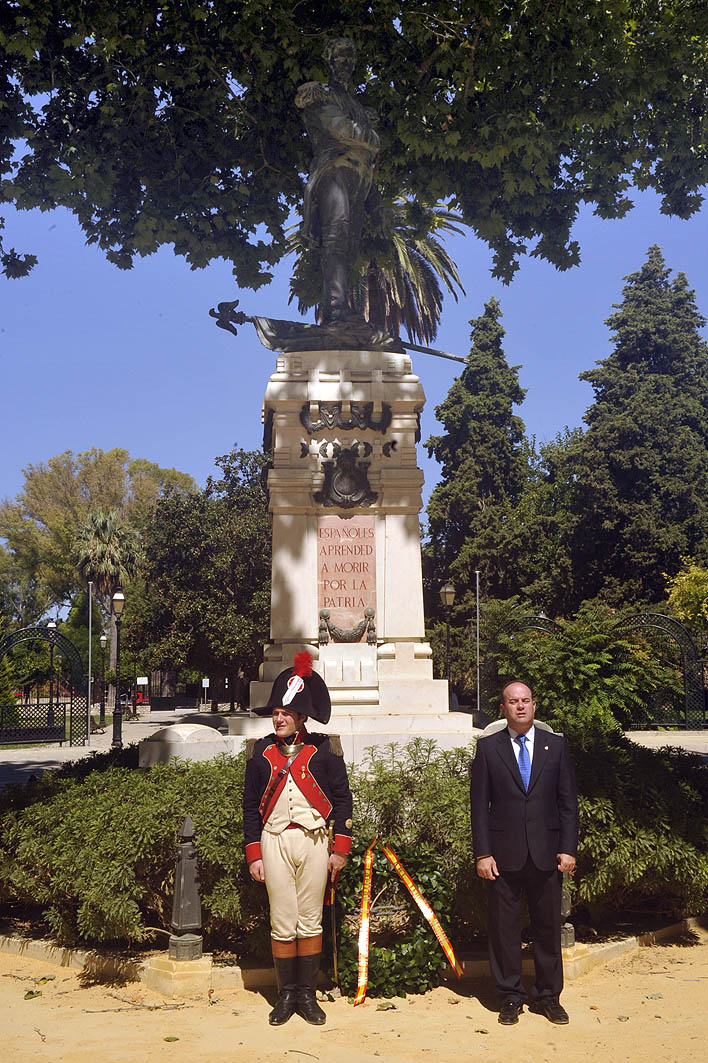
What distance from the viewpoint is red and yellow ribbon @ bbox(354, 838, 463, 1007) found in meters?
5.76

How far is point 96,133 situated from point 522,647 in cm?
1406

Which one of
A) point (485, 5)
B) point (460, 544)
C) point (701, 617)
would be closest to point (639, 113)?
point (485, 5)

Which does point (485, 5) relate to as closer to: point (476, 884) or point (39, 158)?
point (39, 158)

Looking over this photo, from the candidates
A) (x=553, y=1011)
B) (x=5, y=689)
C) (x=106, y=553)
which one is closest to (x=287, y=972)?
(x=553, y=1011)

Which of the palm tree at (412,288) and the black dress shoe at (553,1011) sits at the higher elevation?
the palm tree at (412,288)

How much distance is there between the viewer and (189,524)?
4162 centimetres

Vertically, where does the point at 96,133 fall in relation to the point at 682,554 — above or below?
above

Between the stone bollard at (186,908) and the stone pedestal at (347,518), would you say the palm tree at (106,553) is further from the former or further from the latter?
the stone bollard at (186,908)

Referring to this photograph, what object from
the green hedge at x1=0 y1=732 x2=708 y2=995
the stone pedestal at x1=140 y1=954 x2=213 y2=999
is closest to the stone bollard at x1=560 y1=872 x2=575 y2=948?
the green hedge at x1=0 y1=732 x2=708 y2=995

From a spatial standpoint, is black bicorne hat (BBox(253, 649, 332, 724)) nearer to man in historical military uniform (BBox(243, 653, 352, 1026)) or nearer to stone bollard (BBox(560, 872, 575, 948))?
man in historical military uniform (BBox(243, 653, 352, 1026))

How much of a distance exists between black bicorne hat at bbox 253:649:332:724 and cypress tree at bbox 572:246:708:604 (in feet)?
123

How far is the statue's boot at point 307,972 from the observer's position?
5469mm

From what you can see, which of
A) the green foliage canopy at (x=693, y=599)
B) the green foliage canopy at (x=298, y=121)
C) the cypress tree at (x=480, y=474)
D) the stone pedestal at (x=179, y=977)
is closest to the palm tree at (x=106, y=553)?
the cypress tree at (x=480, y=474)

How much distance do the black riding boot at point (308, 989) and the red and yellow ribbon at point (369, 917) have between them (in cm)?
32
